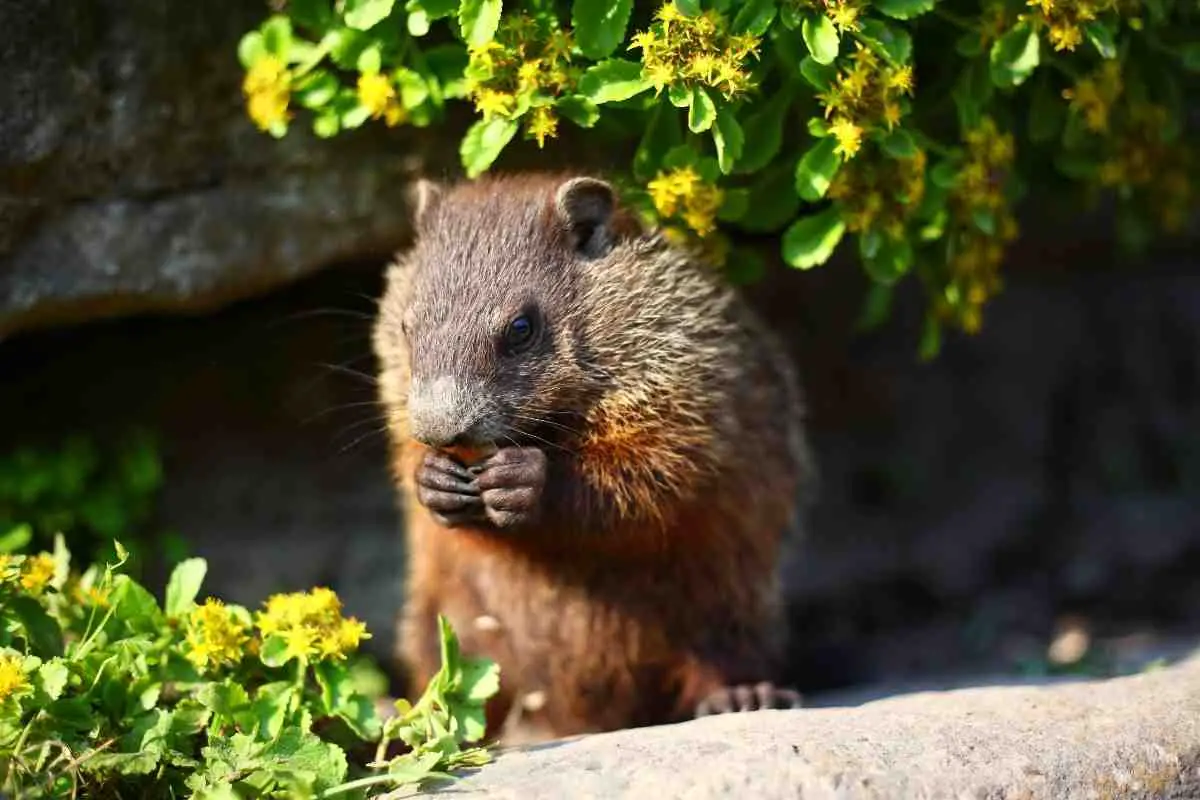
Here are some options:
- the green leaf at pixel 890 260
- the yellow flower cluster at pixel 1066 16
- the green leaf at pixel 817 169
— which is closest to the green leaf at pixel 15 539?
the green leaf at pixel 817 169

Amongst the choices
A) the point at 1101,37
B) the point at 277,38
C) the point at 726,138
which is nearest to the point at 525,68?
the point at 726,138

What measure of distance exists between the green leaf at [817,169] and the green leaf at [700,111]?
0.41 metres

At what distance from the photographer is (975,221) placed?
191 inches

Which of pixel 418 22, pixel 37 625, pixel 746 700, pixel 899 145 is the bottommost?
pixel 746 700

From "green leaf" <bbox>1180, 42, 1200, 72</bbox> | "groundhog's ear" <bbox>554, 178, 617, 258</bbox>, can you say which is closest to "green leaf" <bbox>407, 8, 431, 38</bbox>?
"groundhog's ear" <bbox>554, 178, 617, 258</bbox>

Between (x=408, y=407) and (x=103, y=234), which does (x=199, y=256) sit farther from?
(x=408, y=407)

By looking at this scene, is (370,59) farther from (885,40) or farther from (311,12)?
(885,40)

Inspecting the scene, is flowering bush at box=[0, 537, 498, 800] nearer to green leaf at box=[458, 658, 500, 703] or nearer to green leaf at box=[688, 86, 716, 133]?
green leaf at box=[458, 658, 500, 703]

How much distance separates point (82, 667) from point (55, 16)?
218 cm

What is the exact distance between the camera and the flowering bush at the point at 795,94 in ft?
14.4

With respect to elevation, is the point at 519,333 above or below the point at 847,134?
below

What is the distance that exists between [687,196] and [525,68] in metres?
0.65

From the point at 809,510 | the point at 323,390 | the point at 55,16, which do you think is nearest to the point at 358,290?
the point at 323,390

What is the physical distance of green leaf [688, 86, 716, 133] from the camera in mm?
4297
